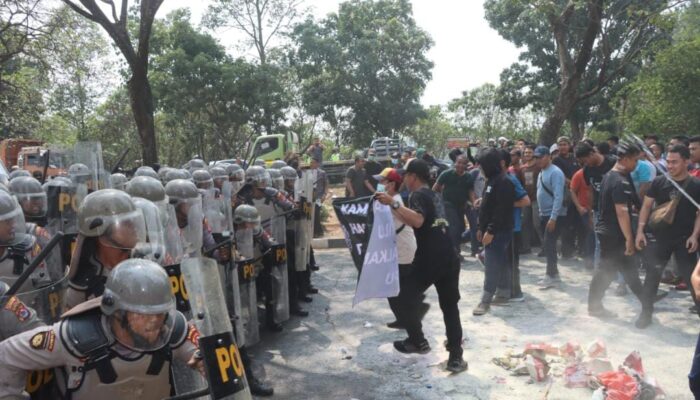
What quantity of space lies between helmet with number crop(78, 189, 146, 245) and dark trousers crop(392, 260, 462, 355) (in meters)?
2.65

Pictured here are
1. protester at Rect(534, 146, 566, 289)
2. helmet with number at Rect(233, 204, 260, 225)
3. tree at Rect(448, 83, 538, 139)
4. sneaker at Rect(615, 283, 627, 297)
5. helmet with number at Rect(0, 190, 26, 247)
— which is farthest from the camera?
tree at Rect(448, 83, 538, 139)

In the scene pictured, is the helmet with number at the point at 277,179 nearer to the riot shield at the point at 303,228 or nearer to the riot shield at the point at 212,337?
the riot shield at the point at 303,228

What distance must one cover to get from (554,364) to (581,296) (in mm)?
2610

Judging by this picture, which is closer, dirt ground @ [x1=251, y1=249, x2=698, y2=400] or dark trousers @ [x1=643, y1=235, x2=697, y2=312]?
dirt ground @ [x1=251, y1=249, x2=698, y2=400]

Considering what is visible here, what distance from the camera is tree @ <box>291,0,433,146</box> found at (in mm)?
32000

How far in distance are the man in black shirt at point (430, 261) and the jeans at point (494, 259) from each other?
1.77 meters

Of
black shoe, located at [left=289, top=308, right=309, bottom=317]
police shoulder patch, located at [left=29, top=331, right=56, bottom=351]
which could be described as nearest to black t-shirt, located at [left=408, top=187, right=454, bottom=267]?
black shoe, located at [left=289, top=308, right=309, bottom=317]

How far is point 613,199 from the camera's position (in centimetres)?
626

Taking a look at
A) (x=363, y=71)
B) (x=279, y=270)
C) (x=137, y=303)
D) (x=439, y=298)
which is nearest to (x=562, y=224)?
(x=439, y=298)

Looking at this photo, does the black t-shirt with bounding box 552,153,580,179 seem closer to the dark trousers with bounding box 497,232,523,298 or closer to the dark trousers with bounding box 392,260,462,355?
the dark trousers with bounding box 497,232,523,298

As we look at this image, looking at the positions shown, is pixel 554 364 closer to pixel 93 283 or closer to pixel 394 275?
pixel 394 275

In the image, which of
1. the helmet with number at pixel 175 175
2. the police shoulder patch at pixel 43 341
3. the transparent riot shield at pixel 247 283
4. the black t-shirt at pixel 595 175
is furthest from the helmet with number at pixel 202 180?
the black t-shirt at pixel 595 175

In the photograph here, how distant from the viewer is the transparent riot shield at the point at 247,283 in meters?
5.61

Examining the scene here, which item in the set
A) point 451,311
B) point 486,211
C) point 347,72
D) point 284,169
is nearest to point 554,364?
point 451,311
